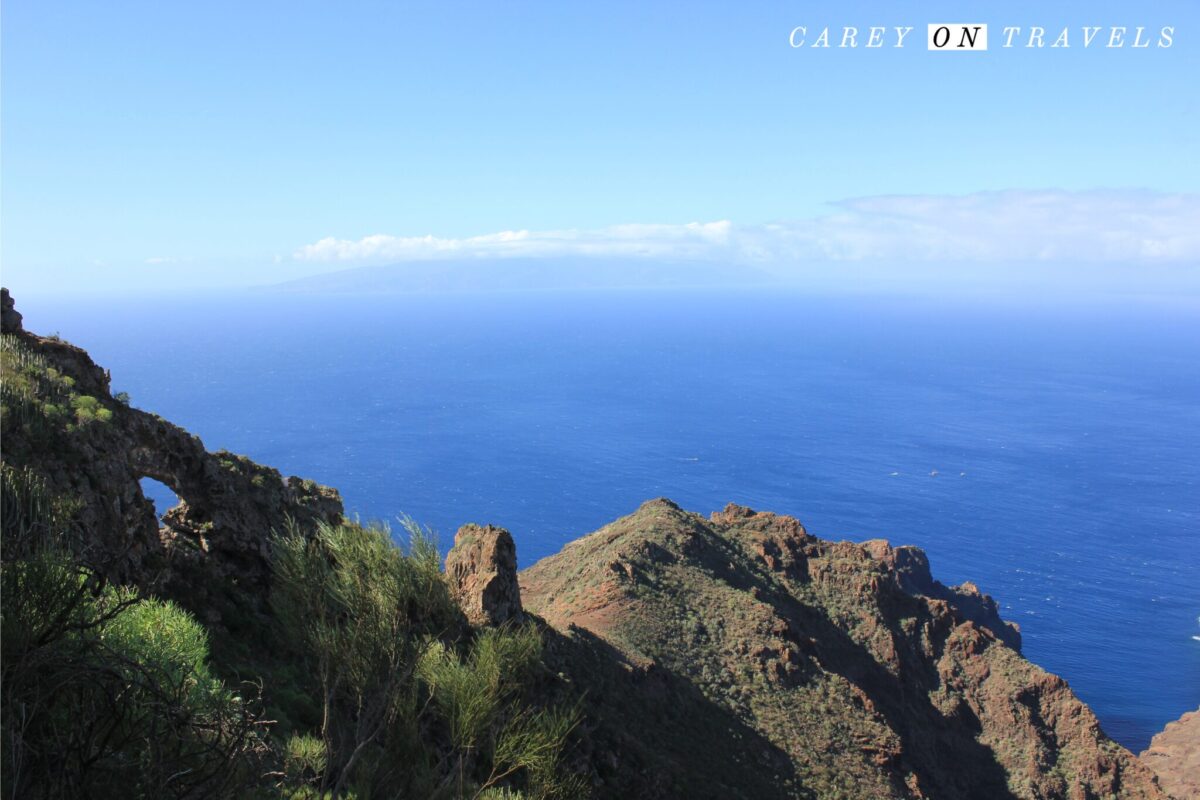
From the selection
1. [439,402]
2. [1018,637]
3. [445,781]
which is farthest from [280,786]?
[439,402]

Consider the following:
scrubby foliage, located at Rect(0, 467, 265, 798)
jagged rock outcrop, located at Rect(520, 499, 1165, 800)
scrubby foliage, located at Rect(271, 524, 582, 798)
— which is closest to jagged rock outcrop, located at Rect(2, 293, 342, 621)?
scrubby foliage, located at Rect(271, 524, 582, 798)

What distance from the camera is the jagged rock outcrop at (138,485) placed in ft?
57.3

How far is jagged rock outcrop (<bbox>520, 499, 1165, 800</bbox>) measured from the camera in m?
35.4

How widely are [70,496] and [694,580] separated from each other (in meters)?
35.8

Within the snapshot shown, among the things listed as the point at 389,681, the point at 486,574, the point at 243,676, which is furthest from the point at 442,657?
the point at 486,574

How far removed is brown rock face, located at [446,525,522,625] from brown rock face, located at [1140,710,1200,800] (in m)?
48.4

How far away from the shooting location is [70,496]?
1636 cm

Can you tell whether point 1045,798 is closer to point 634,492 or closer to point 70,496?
point 70,496

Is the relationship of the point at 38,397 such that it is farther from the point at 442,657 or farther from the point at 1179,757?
the point at 1179,757

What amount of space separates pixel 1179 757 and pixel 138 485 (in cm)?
7161

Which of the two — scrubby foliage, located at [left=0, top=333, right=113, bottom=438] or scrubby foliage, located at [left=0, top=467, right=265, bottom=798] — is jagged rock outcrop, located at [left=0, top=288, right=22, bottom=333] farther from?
scrubby foliage, located at [left=0, top=467, right=265, bottom=798]

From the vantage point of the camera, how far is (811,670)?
41469 millimetres

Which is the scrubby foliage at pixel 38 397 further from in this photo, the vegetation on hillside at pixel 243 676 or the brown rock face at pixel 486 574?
the brown rock face at pixel 486 574

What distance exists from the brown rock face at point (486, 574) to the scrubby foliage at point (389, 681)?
1072cm
